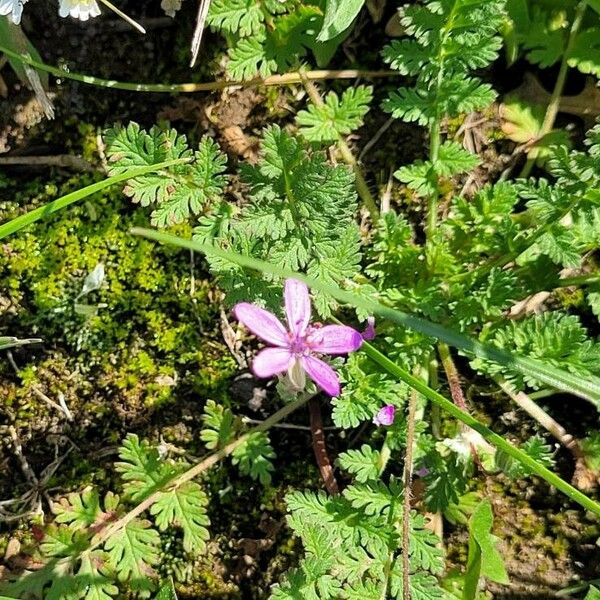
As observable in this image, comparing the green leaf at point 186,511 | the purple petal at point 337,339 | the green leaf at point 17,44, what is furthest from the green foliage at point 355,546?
the green leaf at point 17,44

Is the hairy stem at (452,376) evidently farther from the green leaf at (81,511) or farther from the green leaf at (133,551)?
Result: the green leaf at (81,511)

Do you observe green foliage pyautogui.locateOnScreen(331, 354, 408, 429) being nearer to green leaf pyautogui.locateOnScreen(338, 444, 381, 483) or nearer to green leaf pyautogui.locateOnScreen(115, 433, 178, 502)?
green leaf pyautogui.locateOnScreen(338, 444, 381, 483)

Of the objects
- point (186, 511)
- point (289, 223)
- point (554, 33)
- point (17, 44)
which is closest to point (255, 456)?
point (186, 511)

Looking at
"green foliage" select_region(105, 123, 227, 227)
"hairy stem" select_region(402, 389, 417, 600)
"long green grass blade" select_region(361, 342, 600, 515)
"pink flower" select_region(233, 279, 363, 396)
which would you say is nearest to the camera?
"long green grass blade" select_region(361, 342, 600, 515)

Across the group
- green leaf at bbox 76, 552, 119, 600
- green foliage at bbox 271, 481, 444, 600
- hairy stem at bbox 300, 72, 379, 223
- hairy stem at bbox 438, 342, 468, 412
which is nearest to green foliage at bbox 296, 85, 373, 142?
hairy stem at bbox 300, 72, 379, 223

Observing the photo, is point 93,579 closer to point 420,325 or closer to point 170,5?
point 420,325

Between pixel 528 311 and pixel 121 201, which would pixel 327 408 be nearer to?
pixel 528 311
